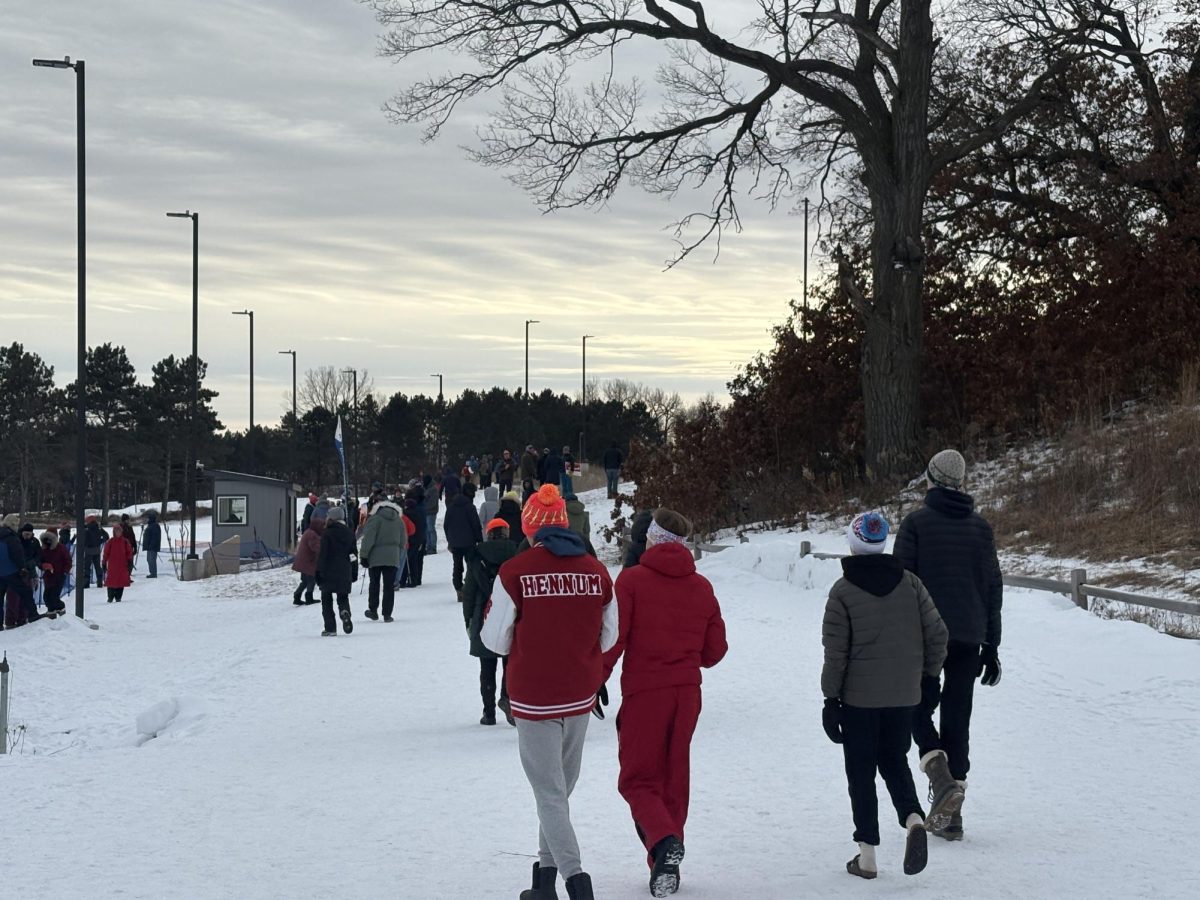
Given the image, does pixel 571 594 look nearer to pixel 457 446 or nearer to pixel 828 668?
pixel 828 668

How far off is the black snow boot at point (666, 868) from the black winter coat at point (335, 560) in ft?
40.3

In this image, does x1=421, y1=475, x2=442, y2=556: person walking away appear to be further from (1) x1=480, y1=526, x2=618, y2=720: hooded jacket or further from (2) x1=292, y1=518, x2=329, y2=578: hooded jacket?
(1) x1=480, y1=526, x2=618, y2=720: hooded jacket

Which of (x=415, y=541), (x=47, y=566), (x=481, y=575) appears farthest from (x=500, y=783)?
(x=47, y=566)

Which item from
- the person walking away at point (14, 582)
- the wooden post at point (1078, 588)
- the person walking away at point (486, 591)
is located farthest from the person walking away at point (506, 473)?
the person walking away at point (486, 591)

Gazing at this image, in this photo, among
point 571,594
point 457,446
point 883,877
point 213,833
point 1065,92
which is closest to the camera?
point 571,594

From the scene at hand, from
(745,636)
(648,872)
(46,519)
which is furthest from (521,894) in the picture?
(46,519)

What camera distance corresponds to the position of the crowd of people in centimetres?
2211

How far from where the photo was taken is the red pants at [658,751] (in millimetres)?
6418

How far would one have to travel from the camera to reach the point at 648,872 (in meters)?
6.72

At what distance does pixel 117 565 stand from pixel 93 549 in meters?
3.78

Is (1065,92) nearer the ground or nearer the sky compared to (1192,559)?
nearer the sky

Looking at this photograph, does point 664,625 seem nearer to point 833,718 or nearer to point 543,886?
point 833,718

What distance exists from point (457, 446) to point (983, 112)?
284 feet

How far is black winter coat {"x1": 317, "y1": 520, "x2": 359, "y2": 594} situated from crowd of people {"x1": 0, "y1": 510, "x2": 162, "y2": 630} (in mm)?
6735
